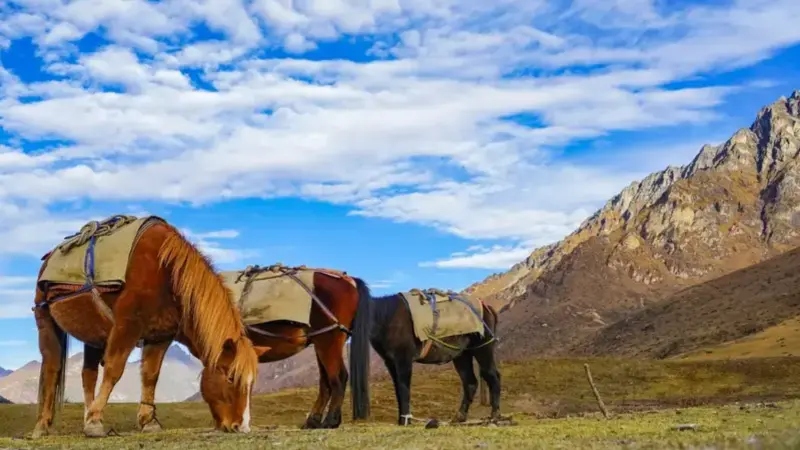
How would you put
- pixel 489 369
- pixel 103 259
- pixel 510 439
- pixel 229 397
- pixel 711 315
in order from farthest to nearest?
pixel 711 315 → pixel 489 369 → pixel 103 259 → pixel 229 397 → pixel 510 439

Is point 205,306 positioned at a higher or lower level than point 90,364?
higher

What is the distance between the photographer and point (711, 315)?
3780 inches

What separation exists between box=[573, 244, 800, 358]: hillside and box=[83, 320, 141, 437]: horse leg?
6649 centimetres

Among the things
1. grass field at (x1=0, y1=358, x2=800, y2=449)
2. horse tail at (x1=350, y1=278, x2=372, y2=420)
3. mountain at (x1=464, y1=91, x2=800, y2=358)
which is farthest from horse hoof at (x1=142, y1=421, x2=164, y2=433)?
mountain at (x1=464, y1=91, x2=800, y2=358)

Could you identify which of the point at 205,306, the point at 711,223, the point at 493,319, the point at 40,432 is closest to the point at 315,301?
the point at 205,306

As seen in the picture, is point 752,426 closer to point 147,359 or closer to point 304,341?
point 304,341

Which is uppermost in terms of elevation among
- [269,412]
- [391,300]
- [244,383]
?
[391,300]

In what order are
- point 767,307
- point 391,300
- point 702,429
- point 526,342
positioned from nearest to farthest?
point 702,429
point 391,300
point 767,307
point 526,342

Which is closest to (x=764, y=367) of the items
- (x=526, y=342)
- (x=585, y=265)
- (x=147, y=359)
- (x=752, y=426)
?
(x=752, y=426)

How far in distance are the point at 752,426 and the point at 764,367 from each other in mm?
23399

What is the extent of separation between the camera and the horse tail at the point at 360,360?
1339cm

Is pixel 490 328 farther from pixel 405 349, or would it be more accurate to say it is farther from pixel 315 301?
pixel 315 301

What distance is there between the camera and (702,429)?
9539mm

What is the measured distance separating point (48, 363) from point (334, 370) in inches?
171
